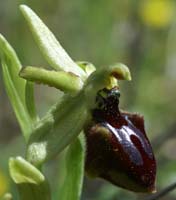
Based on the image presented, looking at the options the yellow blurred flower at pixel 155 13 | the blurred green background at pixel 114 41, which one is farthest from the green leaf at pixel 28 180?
the yellow blurred flower at pixel 155 13

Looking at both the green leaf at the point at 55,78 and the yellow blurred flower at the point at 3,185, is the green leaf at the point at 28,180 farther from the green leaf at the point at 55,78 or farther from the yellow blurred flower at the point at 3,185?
the yellow blurred flower at the point at 3,185

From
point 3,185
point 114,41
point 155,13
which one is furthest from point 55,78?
point 155,13

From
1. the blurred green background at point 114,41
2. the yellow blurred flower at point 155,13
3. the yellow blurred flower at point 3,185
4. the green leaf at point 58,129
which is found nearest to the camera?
the green leaf at point 58,129

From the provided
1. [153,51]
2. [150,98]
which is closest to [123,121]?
[150,98]

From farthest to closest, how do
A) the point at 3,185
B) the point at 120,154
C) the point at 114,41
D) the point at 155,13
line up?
1. the point at 155,13
2. the point at 114,41
3. the point at 3,185
4. the point at 120,154

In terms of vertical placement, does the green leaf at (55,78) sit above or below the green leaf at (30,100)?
above

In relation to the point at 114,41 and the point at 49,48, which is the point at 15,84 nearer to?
the point at 49,48

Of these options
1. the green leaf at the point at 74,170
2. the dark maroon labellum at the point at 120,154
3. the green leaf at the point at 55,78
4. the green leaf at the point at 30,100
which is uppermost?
the green leaf at the point at 55,78
